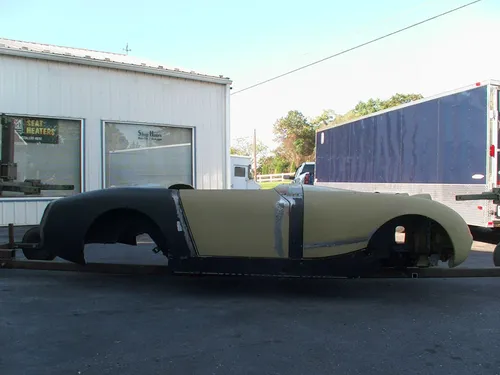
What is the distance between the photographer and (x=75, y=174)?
37.2ft

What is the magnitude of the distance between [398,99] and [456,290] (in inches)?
1953

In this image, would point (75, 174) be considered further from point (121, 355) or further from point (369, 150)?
point (121, 355)

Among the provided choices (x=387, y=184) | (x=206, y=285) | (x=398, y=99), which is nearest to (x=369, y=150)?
(x=387, y=184)

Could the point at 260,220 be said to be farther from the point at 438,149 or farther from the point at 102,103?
the point at 102,103

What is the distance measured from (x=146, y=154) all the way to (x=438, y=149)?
25.1 feet

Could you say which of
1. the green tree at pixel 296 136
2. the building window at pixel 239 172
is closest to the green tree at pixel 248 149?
the green tree at pixel 296 136

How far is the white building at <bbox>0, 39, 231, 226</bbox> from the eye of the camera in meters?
10.6

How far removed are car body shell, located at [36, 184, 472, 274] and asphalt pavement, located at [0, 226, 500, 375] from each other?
51 centimetres

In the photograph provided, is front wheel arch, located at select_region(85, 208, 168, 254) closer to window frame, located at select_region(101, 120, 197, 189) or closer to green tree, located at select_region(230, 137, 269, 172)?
window frame, located at select_region(101, 120, 197, 189)

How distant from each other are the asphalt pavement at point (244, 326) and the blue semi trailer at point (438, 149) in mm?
3110

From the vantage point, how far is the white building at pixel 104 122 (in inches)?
416

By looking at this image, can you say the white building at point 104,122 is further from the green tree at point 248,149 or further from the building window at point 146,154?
the green tree at point 248,149

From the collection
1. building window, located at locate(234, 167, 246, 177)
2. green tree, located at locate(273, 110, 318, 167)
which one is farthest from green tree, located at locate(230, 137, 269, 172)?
building window, located at locate(234, 167, 246, 177)

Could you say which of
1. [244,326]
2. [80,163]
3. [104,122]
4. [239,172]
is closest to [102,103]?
[104,122]
